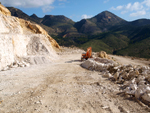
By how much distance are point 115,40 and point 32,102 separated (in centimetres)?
5278

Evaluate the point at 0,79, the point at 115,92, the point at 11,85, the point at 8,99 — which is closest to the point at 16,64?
the point at 0,79

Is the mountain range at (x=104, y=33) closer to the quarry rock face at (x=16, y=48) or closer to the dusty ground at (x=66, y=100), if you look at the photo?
the quarry rock face at (x=16, y=48)

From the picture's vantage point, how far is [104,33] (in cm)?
6662

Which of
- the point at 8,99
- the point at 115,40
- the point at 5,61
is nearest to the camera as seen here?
the point at 8,99

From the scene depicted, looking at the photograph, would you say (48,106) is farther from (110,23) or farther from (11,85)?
(110,23)

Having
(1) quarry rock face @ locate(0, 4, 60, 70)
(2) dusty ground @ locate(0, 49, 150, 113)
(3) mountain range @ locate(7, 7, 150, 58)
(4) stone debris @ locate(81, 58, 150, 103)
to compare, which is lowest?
(2) dusty ground @ locate(0, 49, 150, 113)

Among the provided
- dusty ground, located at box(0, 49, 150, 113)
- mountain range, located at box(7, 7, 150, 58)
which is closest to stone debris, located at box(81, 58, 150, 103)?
dusty ground, located at box(0, 49, 150, 113)

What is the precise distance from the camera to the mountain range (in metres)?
42.0

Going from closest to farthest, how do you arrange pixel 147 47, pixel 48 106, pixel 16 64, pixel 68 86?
1. pixel 48 106
2. pixel 68 86
3. pixel 16 64
4. pixel 147 47

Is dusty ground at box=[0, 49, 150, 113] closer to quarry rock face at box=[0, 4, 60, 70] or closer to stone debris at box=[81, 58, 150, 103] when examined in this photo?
stone debris at box=[81, 58, 150, 103]

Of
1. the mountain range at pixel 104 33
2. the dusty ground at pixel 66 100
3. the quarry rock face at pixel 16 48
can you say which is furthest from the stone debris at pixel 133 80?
the mountain range at pixel 104 33

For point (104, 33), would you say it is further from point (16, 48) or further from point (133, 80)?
point (133, 80)

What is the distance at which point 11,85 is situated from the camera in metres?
5.53

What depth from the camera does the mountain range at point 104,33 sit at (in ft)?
138
